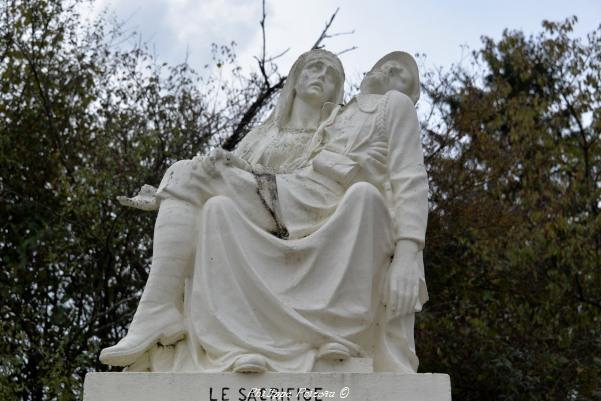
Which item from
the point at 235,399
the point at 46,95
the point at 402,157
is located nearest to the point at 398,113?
the point at 402,157

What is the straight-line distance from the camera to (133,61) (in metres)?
12.2

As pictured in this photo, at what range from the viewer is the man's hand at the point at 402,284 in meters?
5.61

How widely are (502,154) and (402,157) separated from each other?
642 cm

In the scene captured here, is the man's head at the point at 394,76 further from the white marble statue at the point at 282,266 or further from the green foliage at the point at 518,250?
the green foliage at the point at 518,250

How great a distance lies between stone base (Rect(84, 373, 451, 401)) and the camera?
5.13m

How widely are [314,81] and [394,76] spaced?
489 millimetres

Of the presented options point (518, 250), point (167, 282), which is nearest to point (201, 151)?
point (518, 250)

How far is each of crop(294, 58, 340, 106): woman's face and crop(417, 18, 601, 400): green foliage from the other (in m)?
4.69

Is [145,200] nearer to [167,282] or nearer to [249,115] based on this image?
[167,282]

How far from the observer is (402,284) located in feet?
18.4

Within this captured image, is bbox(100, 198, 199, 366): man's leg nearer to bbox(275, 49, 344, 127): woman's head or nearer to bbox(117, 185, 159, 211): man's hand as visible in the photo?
bbox(117, 185, 159, 211): man's hand

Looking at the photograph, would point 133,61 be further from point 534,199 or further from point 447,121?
point 534,199

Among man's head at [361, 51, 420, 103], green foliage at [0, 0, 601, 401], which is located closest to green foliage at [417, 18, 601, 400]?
green foliage at [0, 0, 601, 401]

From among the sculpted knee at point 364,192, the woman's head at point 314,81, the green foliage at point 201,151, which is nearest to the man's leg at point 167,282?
the sculpted knee at point 364,192
